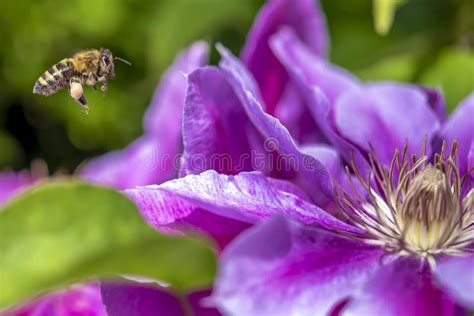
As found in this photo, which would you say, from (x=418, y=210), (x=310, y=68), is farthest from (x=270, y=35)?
(x=418, y=210)

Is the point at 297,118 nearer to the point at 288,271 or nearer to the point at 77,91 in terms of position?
the point at 77,91

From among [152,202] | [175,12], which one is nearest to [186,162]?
[152,202]

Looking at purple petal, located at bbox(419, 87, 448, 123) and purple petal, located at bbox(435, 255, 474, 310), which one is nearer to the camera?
purple petal, located at bbox(435, 255, 474, 310)

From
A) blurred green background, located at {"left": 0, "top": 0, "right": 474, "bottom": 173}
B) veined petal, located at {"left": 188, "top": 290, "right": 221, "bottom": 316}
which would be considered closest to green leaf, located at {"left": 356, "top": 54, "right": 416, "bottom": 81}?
blurred green background, located at {"left": 0, "top": 0, "right": 474, "bottom": 173}

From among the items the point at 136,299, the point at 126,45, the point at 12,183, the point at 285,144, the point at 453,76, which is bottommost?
the point at 136,299

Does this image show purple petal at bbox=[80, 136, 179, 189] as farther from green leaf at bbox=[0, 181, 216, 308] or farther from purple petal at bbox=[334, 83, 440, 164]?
green leaf at bbox=[0, 181, 216, 308]

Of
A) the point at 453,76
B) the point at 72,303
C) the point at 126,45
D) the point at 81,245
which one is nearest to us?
the point at 81,245
